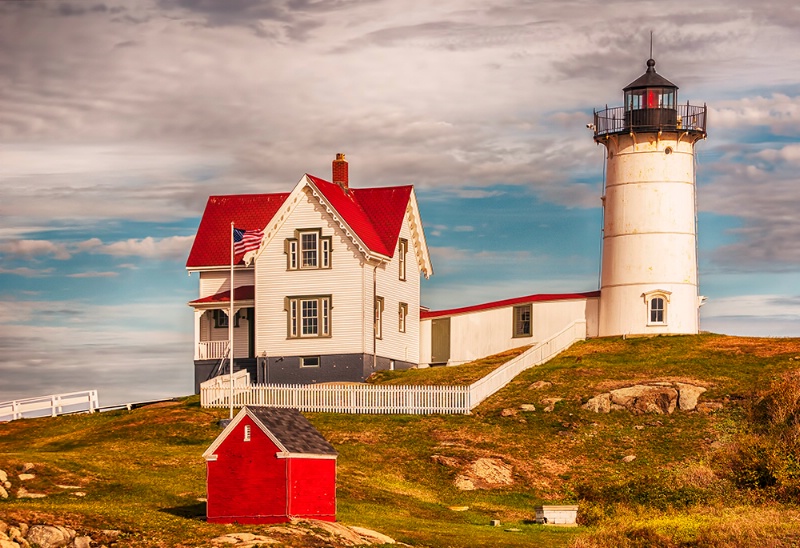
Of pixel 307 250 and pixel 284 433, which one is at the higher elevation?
pixel 307 250

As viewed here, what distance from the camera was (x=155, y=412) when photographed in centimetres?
5212

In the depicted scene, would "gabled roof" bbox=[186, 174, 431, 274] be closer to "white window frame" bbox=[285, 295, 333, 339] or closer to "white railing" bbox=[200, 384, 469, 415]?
"white window frame" bbox=[285, 295, 333, 339]

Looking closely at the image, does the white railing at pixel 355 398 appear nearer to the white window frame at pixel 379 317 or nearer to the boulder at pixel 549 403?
the boulder at pixel 549 403

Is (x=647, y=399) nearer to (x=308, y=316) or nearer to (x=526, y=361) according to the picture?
(x=526, y=361)

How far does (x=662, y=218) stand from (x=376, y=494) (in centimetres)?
2571

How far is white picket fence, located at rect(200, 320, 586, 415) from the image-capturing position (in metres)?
49.6

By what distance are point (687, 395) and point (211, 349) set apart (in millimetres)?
21223

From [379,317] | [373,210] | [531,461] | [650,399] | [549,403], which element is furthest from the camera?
[373,210]

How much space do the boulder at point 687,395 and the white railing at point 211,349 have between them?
20013 mm

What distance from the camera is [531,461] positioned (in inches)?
1709

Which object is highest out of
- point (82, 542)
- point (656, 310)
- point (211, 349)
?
point (656, 310)

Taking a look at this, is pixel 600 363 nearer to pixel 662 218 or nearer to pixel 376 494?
pixel 662 218

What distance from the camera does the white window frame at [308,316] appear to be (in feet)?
186

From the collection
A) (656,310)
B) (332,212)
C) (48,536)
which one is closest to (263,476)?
(48,536)
